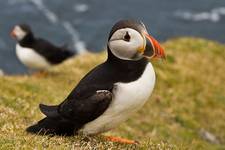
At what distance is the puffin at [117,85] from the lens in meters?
10.8

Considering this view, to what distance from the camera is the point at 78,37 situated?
139 meters

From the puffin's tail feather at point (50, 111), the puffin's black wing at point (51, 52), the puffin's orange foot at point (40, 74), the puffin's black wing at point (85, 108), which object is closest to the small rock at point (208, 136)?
the puffin's black wing at point (51, 52)

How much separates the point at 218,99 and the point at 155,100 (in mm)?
3886

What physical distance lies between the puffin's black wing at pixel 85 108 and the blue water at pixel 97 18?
4340 inches

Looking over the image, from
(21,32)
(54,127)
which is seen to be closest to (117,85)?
(54,127)

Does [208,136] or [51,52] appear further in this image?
A: [51,52]

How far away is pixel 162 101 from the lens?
2541 centimetres

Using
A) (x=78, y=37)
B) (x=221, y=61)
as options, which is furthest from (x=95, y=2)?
(x=221, y=61)

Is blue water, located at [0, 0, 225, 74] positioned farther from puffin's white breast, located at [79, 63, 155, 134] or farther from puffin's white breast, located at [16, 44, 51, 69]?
puffin's white breast, located at [79, 63, 155, 134]

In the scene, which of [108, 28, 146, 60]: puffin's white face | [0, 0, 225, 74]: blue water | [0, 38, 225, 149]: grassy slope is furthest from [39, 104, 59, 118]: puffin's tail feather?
[0, 0, 225, 74]: blue water

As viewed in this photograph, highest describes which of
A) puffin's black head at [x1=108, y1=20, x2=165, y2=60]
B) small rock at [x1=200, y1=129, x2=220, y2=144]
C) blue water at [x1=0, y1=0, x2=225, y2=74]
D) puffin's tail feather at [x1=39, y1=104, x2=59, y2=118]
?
puffin's black head at [x1=108, y1=20, x2=165, y2=60]

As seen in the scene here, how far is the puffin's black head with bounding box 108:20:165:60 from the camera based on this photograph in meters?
10.9

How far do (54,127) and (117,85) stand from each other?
163 centimetres

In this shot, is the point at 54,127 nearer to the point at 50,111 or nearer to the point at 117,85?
the point at 50,111
